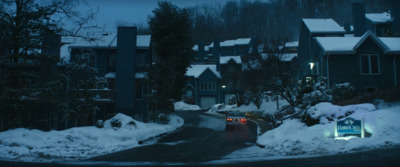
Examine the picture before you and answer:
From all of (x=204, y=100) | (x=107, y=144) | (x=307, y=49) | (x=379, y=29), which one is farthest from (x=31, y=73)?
(x=204, y=100)

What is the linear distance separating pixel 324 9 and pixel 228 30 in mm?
106594

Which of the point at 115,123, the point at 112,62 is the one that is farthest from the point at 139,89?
the point at 115,123

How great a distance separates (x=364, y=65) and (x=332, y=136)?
62.9 feet

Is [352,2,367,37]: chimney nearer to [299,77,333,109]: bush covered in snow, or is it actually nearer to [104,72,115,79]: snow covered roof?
[299,77,333,109]: bush covered in snow

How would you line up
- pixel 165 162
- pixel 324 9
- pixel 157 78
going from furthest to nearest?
pixel 157 78 → pixel 324 9 → pixel 165 162

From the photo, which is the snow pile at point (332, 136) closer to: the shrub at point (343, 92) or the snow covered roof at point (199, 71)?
the shrub at point (343, 92)

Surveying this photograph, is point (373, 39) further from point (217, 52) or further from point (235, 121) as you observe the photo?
point (217, 52)

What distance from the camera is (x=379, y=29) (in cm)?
4238

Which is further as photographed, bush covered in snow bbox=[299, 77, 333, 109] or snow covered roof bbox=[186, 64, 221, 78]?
snow covered roof bbox=[186, 64, 221, 78]

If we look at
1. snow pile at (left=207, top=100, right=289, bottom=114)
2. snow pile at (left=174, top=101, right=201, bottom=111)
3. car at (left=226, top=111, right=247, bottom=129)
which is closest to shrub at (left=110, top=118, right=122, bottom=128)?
car at (left=226, top=111, right=247, bottom=129)

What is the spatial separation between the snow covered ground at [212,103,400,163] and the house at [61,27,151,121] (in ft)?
62.0

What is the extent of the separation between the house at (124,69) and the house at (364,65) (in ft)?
57.5

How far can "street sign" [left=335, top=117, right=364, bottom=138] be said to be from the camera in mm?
12289

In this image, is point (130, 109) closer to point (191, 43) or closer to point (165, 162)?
point (191, 43)
